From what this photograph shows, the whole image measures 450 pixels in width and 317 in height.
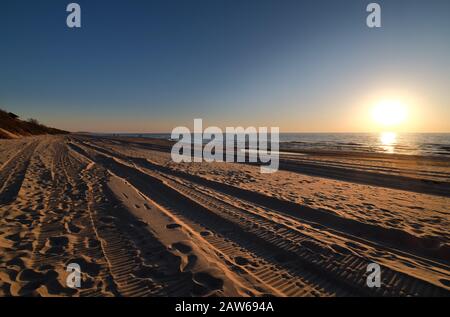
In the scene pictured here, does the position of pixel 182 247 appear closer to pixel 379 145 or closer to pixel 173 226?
pixel 173 226

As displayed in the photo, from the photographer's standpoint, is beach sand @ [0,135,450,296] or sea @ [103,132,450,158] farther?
sea @ [103,132,450,158]

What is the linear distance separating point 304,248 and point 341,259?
608mm

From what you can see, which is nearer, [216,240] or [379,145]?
[216,240]

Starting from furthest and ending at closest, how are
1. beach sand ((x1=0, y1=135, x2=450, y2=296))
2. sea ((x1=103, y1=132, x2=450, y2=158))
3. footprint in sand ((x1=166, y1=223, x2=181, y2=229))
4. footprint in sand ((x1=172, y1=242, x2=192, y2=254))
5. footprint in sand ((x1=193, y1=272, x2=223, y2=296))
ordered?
sea ((x1=103, y1=132, x2=450, y2=158)) < footprint in sand ((x1=166, y1=223, x2=181, y2=229)) < footprint in sand ((x1=172, y1=242, x2=192, y2=254)) < beach sand ((x1=0, y1=135, x2=450, y2=296)) < footprint in sand ((x1=193, y1=272, x2=223, y2=296))

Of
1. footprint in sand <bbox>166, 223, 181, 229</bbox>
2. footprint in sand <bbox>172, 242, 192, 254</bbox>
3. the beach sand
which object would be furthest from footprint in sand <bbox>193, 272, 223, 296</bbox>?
footprint in sand <bbox>166, 223, 181, 229</bbox>

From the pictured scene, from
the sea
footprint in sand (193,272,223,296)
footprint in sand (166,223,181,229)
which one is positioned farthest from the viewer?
the sea

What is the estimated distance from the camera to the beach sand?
321cm

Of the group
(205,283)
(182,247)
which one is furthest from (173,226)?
(205,283)

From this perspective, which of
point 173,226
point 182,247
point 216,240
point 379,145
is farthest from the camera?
point 379,145

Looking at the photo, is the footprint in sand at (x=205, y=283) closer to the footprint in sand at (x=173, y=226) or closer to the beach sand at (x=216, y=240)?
the beach sand at (x=216, y=240)

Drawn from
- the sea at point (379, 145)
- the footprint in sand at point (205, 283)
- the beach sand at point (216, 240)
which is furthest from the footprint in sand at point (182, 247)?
the sea at point (379, 145)

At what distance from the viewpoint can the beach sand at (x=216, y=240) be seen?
10.5 feet

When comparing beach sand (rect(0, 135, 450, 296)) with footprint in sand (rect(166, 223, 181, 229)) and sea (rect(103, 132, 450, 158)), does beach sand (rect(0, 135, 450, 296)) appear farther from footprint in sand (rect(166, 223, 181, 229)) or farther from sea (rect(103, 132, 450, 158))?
sea (rect(103, 132, 450, 158))

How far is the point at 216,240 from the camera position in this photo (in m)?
4.58
